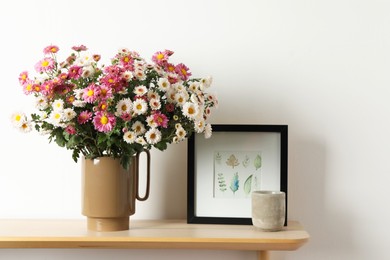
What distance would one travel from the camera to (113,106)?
96cm

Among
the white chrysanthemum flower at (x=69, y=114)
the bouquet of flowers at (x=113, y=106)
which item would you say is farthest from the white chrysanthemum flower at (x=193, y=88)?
the white chrysanthemum flower at (x=69, y=114)

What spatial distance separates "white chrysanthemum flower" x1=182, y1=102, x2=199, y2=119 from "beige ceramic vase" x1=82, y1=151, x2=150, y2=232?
0.15 m

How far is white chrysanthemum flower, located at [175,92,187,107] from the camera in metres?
0.99

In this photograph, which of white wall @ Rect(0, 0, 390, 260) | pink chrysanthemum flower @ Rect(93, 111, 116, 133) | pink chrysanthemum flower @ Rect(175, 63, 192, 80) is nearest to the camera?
pink chrysanthemum flower @ Rect(93, 111, 116, 133)

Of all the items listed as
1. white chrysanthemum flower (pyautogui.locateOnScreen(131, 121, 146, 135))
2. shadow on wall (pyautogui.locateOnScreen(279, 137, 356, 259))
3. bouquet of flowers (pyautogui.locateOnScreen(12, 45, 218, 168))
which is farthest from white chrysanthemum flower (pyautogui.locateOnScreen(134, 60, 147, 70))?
shadow on wall (pyautogui.locateOnScreen(279, 137, 356, 259))

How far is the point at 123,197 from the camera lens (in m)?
1.03

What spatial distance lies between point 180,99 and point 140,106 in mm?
75

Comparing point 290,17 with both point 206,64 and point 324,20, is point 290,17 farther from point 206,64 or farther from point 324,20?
point 206,64

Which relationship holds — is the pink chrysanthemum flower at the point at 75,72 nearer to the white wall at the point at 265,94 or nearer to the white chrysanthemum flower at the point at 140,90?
the white chrysanthemum flower at the point at 140,90

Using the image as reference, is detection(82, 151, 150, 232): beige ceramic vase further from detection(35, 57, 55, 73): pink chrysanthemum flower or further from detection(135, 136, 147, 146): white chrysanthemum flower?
detection(35, 57, 55, 73): pink chrysanthemum flower

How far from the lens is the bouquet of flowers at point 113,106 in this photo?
95 cm

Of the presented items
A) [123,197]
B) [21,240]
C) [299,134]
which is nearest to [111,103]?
[123,197]

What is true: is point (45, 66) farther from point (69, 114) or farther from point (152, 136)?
point (152, 136)

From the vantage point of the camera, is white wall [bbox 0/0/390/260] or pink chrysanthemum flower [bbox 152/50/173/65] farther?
white wall [bbox 0/0/390/260]
